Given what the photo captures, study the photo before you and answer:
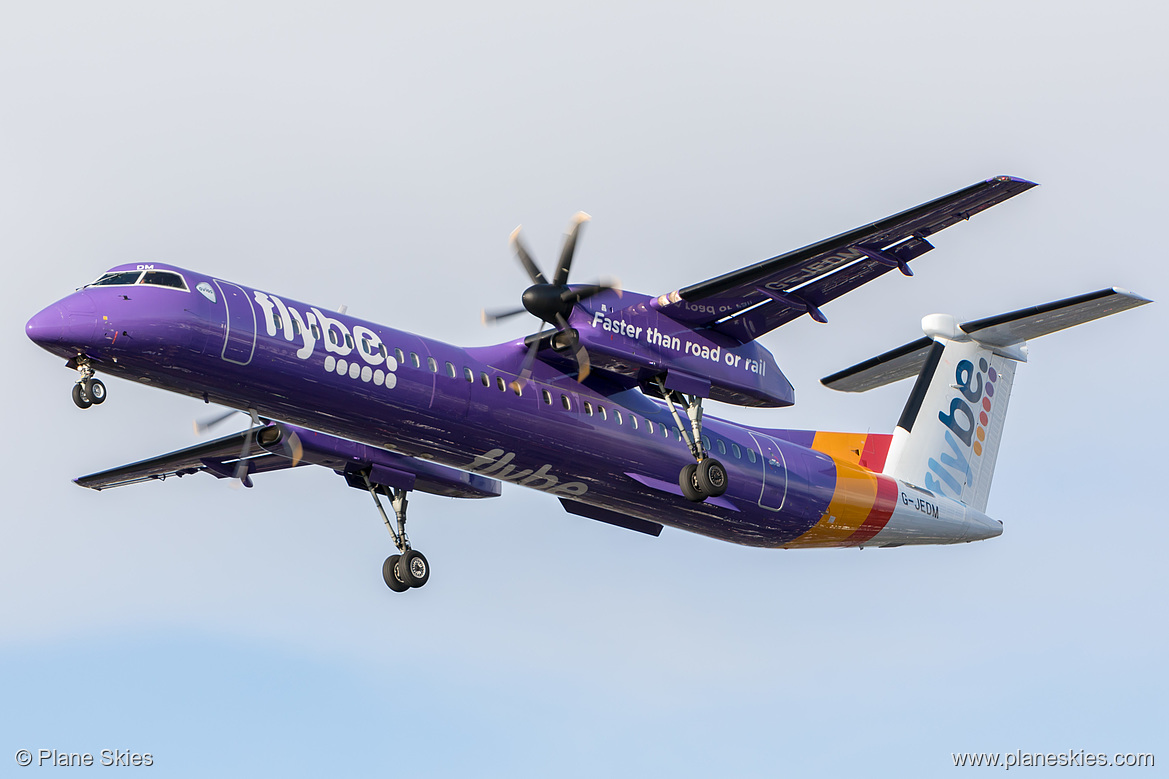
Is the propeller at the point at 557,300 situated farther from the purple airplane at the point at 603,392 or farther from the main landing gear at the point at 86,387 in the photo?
the main landing gear at the point at 86,387

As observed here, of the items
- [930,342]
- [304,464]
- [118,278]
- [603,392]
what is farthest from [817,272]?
[118,278]

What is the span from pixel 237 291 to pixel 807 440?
1086 cm

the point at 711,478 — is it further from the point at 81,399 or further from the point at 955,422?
the point at 81,399

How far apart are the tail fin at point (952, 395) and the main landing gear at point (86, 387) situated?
13.7 meters

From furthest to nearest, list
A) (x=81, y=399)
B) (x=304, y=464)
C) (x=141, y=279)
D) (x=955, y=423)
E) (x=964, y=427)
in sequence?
1. (x=964, y=427)
2. (x=955, y=423)
3. (x=304, y=464)
4. (x=141, y=279)
5. (x=81, y=399)

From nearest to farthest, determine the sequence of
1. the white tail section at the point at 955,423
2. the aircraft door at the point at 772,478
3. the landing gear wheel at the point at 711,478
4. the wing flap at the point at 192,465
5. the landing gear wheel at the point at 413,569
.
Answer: the landing gear wheel at the point at 711,478
the landing gear wheel at the point at 413,569
the aircraft door at the point at 772,478
the wing flap at the point at 192,465
the white tail section at the point at 955,423

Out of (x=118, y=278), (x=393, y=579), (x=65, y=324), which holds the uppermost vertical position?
(x=118, y=278)

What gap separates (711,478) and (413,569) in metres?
4.88

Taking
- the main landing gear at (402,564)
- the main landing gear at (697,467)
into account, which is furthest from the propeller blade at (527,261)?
the main landing gear at (402,564)

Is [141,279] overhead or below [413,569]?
overhead

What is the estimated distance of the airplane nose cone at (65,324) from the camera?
13.8 meters

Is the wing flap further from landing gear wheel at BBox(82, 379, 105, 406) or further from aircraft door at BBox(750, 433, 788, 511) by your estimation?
aircraft door at BBox(750, 433, 788, 511)

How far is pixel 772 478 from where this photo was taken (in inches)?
786

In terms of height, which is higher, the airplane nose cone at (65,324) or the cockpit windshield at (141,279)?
the cockpit windshield at (141,279)
